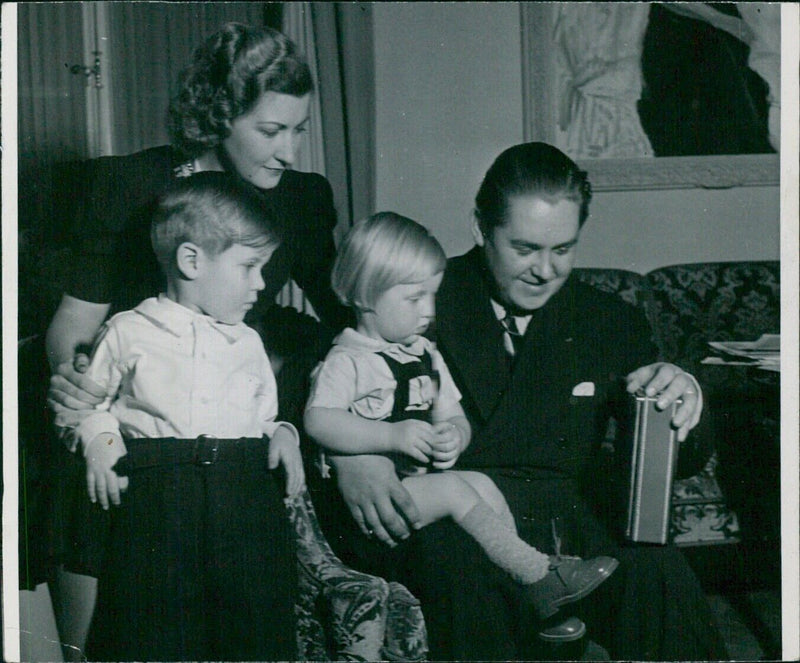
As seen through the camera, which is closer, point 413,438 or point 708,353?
point 413,438

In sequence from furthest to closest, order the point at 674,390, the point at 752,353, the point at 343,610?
the point at 752,353, the point at 674,390, the point at 343,610

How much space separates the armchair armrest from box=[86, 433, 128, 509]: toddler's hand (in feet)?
1.42

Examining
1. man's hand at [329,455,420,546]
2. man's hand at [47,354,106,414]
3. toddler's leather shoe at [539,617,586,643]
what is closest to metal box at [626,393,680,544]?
toddler's leather shoe at [539,617,586,643]

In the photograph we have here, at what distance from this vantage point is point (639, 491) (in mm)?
2172

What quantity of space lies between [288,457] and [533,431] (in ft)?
2.14

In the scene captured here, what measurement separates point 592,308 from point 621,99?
0.70m

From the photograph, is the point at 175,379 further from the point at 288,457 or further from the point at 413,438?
the point at 413,438

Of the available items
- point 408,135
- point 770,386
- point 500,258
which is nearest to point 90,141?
point 408,135

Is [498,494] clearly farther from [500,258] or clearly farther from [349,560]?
[500,258]

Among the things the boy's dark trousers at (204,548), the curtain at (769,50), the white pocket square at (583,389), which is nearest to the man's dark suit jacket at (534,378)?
the white pocket square at (583,389)

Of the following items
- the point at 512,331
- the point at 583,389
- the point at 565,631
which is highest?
the point at 512,331

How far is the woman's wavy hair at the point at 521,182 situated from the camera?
2225 millimetres

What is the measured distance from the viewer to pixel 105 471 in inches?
83.7

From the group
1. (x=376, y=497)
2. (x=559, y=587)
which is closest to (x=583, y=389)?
(x=559, y=587)
